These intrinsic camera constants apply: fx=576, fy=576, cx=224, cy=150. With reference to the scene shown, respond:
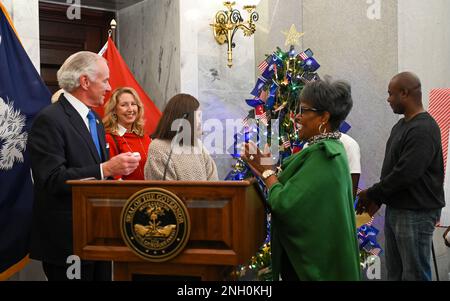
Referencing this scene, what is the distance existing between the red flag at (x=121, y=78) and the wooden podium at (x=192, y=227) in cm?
272

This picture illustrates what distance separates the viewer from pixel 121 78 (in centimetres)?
491

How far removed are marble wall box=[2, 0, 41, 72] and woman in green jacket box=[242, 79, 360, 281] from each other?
230 centimetres

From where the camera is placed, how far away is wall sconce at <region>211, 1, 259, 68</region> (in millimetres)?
5305

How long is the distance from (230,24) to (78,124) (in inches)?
111

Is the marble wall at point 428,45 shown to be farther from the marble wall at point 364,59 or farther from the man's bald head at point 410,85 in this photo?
the man's bald head at point 410,85

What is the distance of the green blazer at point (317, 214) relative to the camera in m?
2.32

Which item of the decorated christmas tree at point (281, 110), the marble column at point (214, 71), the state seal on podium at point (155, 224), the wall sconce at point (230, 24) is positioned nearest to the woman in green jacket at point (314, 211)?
the state seal on podium at point (155, 224)

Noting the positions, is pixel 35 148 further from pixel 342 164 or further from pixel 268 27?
pixel 268 27

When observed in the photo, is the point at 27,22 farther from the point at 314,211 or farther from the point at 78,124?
the point at 314,211

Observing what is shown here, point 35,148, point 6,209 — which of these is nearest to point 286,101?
point 6,209

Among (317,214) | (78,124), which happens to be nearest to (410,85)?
(317,214)

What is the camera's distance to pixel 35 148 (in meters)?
2.66

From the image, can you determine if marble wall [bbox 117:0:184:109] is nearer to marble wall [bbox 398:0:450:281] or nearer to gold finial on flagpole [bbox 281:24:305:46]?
gold finial on flagpole [bbox 281:24:305:46]

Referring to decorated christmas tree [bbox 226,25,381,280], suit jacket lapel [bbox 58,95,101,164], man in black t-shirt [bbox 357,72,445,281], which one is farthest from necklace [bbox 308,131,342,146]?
decorated christmas tree [bbox 226,25,381,280]
